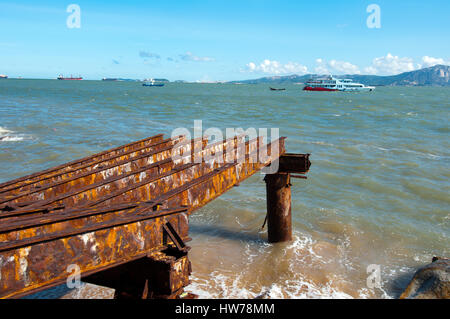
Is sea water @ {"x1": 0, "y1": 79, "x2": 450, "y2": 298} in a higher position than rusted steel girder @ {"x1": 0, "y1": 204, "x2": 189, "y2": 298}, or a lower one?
lower

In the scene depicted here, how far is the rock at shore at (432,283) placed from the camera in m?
6.69

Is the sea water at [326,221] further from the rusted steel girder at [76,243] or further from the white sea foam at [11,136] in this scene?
the rusted steel girder at [76,243]

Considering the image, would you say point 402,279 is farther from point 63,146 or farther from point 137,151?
point 63,146

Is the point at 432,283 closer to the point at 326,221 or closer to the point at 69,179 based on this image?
the point at 326,221

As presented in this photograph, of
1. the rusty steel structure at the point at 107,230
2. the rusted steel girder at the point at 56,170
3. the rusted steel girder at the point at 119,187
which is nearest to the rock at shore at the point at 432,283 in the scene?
the rusty steel structure at the point at 107,230

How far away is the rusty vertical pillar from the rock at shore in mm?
3808

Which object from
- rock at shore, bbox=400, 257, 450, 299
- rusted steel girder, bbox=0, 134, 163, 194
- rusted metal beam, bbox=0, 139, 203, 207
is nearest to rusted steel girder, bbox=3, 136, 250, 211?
rusted metal beam, bbox=0, 139, 203, 207

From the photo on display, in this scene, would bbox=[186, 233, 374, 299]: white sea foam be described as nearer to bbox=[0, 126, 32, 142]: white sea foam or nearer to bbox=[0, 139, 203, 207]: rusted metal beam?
bbox=[0, 139, 203, 207]: rusted metal beam

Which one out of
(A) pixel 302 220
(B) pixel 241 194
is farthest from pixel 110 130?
(A) pixel 302 220

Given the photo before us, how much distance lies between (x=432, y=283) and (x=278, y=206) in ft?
14.4

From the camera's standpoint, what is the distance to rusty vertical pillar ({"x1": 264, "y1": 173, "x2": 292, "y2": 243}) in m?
10.1
